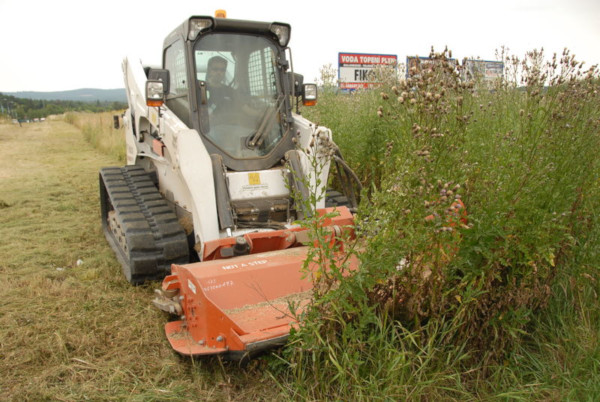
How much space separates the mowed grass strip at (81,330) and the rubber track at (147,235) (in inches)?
6.7

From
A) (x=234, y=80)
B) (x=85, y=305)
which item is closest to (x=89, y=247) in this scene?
(x=85, y=305)

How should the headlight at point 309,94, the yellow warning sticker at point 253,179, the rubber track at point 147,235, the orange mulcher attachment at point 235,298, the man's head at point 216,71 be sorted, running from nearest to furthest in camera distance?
the orange mulcher attachment at point 235,298
the rubber track at point 147,235
the yellow warning sticker at point 253,179
the man's head at point 216,71
the headlight at point 309,94

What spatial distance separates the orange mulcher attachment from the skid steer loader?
10 mm

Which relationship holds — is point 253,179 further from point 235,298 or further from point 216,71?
point 235,298

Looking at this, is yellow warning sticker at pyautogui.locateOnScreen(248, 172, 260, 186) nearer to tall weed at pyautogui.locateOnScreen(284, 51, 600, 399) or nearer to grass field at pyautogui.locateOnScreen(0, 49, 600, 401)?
grass field at pyautogui.locateOnScreen(0, 49, 600, 401)

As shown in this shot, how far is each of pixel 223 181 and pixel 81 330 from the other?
1.63 meters

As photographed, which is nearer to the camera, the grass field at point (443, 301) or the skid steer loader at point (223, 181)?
the grass field at point (443, 301)

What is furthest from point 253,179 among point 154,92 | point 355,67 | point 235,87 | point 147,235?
point 355,67

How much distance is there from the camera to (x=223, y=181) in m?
4.61

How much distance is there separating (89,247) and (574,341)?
5.05 m

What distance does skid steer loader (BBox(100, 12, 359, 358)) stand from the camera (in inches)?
146

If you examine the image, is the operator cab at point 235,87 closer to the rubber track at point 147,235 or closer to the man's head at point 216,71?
the man's head at point 216,71

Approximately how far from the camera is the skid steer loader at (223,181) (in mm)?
3713

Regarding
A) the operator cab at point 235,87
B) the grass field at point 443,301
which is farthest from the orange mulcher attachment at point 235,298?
the operator cab at point 235,87
